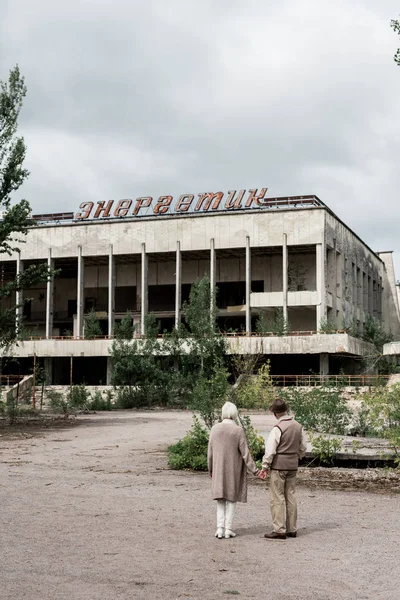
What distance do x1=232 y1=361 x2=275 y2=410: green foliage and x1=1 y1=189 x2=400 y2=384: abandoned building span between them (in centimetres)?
2310

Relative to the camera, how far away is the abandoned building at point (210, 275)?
60.3 m

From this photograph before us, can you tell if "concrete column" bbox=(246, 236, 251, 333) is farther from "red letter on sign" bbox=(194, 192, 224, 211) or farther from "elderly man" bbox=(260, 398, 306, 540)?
"elderly man" bbox=(260, 398, 306, 540)

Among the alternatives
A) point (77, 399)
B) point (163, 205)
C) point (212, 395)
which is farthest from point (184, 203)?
point (212, 395)

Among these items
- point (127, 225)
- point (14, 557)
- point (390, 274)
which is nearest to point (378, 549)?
point (14, 557)

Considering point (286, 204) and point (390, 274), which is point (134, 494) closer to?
point (286, 204)

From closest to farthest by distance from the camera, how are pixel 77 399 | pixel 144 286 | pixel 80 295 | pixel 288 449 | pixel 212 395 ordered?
pixel 288 449
pixel 212 395
pixel 77 399
pixel 144 286
pixel 80 295

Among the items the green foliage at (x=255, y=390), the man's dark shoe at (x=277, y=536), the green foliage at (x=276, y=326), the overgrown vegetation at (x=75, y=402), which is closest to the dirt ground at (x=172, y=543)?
the man's dark shoe at (x=277, y=536)

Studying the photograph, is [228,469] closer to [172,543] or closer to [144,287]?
[172,543]

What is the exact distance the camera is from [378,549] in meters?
7.91

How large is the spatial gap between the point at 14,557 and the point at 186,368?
3536cm

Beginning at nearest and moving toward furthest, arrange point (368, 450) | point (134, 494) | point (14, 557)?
1. point (14, 557)
2. point (134, 494)
3. point (368, 450)

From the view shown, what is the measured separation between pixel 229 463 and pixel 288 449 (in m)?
0.71

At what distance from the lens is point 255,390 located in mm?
27547

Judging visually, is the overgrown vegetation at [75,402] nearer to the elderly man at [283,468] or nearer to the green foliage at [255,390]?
the green foliage at [255,390]
